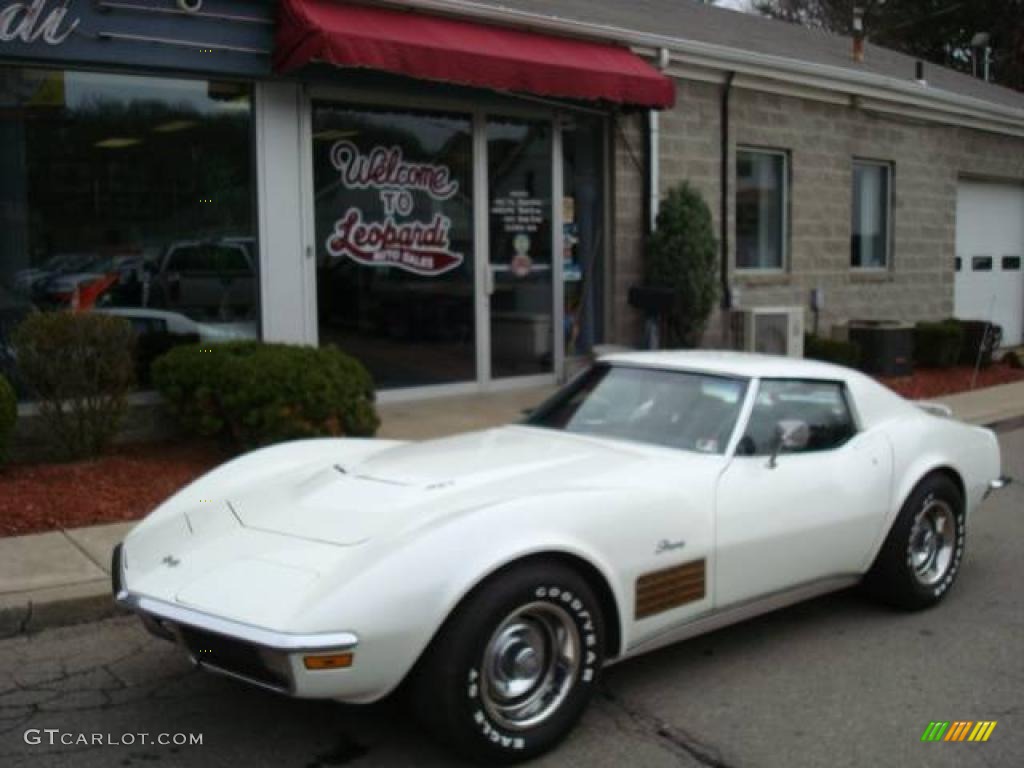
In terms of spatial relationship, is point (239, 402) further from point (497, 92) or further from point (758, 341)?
point (758, 341)

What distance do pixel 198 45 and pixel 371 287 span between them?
2573mm

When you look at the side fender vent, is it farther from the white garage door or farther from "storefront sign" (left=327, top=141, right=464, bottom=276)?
the white garage door

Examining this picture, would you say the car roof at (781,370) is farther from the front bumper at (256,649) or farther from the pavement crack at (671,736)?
the front bumper at (256,649)

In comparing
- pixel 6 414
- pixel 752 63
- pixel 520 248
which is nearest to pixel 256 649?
pixel 6 414

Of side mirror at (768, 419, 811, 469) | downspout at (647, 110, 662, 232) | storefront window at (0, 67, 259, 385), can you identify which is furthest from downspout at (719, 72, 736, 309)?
side mirror at (768, 419, 811, 469)

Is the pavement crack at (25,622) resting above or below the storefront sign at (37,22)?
below

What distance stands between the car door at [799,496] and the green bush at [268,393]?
3.58 meters

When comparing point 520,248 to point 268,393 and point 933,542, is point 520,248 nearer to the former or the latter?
point 268,393

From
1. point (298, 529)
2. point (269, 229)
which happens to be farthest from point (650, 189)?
point (298, 529)

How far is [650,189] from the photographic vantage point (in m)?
12.3

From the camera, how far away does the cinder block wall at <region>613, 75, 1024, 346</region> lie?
41.3 feet

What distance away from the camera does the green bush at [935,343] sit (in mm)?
14750

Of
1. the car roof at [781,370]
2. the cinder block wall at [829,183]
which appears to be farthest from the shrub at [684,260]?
the car roof at [781,370]

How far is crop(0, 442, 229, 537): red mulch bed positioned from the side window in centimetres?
384
